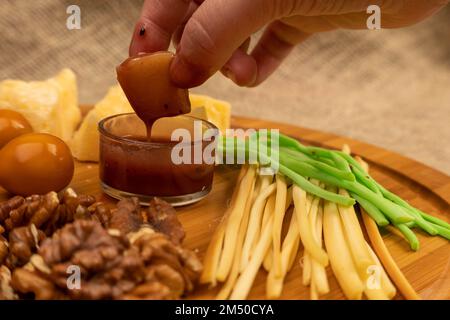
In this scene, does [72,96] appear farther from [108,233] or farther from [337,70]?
[337,70]

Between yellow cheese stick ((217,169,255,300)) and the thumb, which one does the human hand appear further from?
yellow cheese stick ((217,169,255,300))

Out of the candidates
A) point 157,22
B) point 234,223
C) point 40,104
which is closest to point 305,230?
point 234,223

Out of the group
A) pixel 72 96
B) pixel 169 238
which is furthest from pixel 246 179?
pixel 72 96

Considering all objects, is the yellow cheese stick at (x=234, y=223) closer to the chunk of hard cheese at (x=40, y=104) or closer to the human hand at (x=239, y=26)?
the human hand at (x=239, y=26)

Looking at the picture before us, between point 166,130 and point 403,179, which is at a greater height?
point 166,130

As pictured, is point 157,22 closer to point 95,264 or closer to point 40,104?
point 40,104
